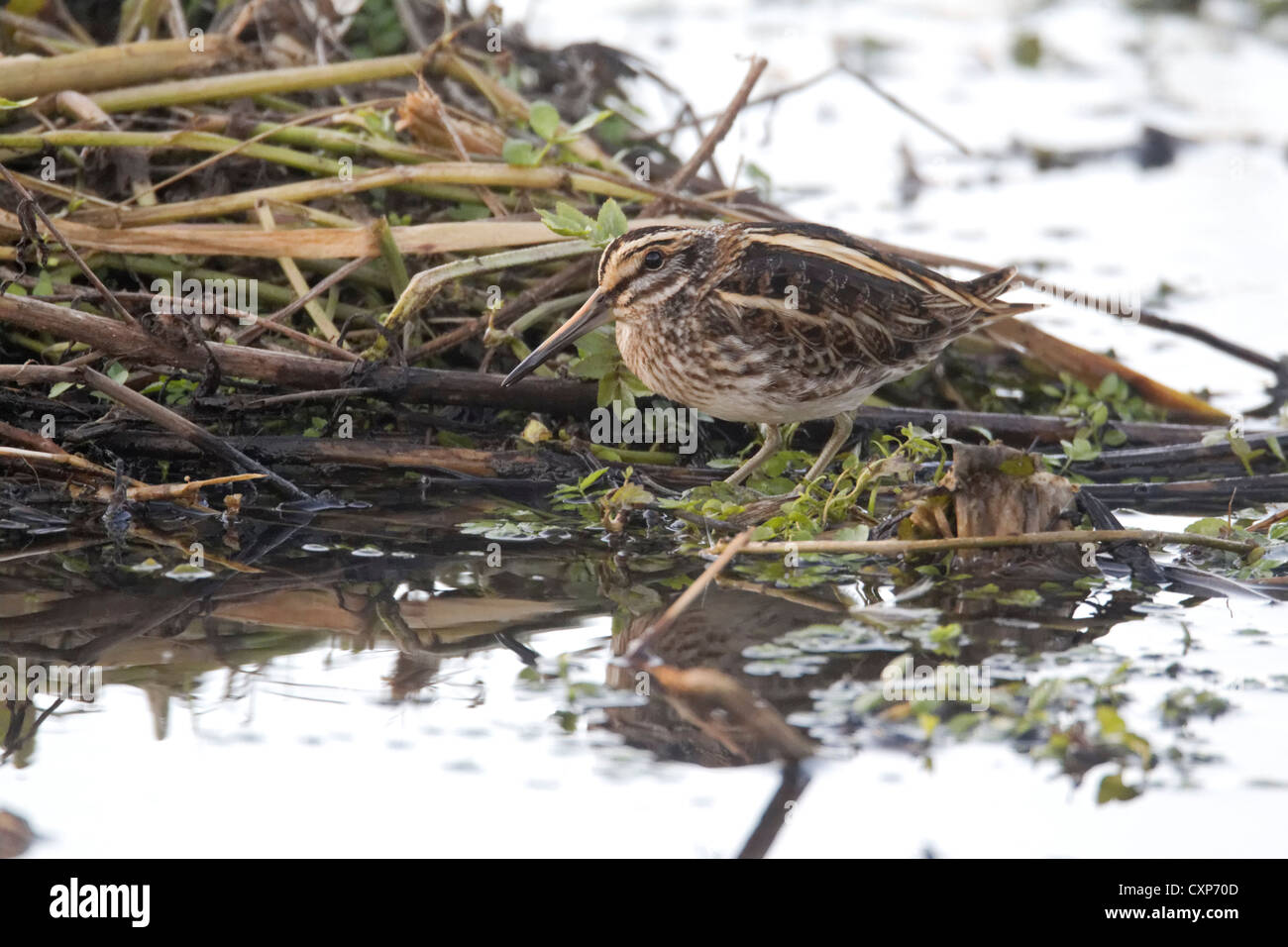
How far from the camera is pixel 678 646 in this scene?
4.08 m

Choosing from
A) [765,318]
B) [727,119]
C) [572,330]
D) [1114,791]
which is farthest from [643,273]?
[1114,791]

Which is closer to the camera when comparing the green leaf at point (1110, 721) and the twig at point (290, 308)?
the green leaf at point (1110, 721)

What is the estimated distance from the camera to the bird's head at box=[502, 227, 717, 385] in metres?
5.12

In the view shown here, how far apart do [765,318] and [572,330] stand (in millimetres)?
692

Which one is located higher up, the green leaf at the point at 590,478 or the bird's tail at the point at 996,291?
the bird's tail at the point at 996,291

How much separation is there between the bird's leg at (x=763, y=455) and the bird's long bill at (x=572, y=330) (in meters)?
0.70

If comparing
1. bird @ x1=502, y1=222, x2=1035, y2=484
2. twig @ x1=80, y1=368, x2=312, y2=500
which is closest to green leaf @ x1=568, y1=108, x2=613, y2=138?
bird @ x1=502, y1=222, x2=1035, y2=484

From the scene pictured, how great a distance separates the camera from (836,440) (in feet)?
17.6

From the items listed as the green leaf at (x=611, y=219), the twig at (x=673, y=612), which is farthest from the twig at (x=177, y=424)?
the twig at (x=673, y=612)

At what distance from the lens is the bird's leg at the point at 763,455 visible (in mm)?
5293

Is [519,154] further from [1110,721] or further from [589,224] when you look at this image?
[1110,721]

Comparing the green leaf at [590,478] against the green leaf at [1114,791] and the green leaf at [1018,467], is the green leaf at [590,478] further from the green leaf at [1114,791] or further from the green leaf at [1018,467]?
the green leaf at [1114,791]

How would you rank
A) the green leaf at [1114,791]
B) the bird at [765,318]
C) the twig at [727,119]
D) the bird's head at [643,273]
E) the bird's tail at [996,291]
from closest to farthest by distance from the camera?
the green leaf at [1114,791]
the bird at [765,318]
the bird's head at [643,273]
the bird's tail at [996,291]
the twig at [727,119]
